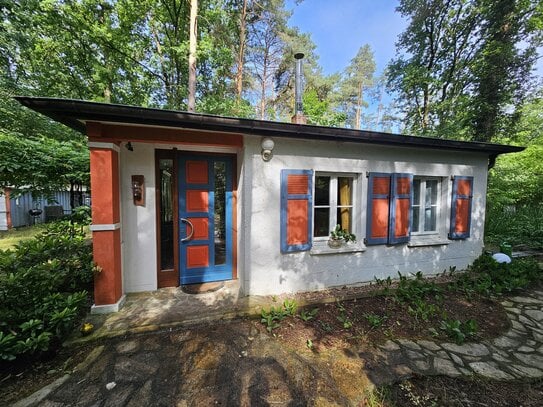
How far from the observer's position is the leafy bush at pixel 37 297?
191 centimetres

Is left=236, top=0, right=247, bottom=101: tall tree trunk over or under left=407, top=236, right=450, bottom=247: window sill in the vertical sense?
over

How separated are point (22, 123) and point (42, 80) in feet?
7.94

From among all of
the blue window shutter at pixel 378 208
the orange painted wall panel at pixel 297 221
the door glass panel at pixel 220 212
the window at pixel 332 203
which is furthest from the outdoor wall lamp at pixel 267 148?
the blue window shutter at pixel 378 208

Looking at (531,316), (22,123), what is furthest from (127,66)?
(531,316)

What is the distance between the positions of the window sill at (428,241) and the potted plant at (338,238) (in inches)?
50.2

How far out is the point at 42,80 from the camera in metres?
8.34

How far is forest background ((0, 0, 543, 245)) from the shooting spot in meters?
7.73

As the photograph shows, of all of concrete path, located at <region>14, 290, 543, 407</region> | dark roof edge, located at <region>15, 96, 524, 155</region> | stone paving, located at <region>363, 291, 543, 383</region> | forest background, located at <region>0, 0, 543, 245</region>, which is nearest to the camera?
concrete path, located at <region>14, 290, 543, 407</region>

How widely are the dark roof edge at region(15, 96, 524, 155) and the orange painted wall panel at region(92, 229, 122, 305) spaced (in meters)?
1.38

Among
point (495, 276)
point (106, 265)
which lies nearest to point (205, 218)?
point (106, 265)

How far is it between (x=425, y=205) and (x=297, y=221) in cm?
278

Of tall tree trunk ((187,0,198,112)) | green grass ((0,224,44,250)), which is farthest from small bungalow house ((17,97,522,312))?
green grass ((0,224,44,250))

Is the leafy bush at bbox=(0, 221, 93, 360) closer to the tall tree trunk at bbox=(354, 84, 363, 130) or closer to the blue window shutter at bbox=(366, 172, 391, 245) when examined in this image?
the blue window shutter at bbox=(366, 172, 391, 245)

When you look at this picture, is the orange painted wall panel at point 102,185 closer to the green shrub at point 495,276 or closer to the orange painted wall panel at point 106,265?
the orange painted wall panel at point 106,265
